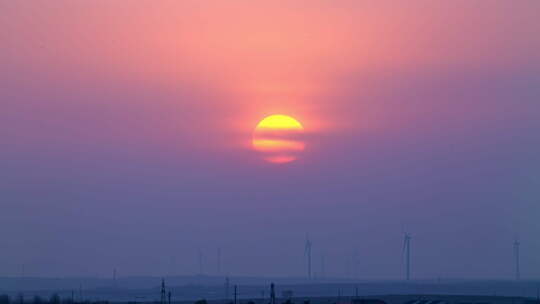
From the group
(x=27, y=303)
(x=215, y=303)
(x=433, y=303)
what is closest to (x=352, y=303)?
(x=433, y=303)

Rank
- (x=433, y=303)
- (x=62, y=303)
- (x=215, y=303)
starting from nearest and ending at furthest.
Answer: (x=62, y=303)
(x=433, y=303)
(x=215, y=303)

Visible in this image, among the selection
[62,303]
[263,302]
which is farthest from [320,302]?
[62,303]

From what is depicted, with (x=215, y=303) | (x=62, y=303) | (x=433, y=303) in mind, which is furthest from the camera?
(x=215, y=303)

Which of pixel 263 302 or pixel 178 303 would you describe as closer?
pixel 263 302

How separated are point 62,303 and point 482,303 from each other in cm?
6033

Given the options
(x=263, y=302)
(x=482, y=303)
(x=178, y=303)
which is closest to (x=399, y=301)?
(x=482, y=303)

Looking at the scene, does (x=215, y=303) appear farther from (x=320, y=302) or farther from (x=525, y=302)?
(x=525, y=302)

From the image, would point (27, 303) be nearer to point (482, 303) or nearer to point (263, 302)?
point (263, 302)

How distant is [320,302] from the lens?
12619 cm

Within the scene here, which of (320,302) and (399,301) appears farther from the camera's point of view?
(399,301)

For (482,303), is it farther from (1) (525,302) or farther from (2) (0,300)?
(2) (0,300)

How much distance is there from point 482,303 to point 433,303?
Answer: 15.1 metres

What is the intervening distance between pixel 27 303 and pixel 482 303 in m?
63.7

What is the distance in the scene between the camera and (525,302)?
13188cm
